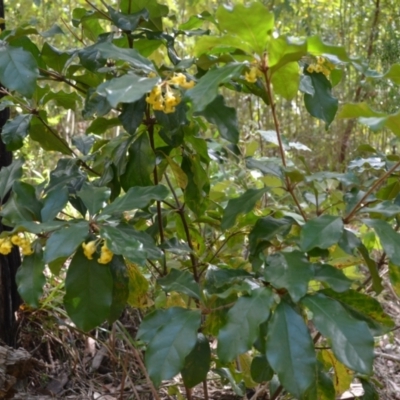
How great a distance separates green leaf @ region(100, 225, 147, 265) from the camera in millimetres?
929

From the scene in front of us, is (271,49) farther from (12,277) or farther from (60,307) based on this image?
(60,307)

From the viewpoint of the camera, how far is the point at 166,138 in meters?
1.22

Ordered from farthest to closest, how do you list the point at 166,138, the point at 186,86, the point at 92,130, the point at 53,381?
the point at 53,381
the point at 92,130
the point at 166,138
the point at 186,86

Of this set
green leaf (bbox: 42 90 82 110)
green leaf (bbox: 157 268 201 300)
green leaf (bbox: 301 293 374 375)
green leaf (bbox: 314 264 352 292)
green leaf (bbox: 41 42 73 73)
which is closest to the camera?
green leaf (bbox: 301 293 374 375)

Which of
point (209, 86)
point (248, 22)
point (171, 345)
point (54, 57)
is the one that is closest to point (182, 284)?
point (171, 345)

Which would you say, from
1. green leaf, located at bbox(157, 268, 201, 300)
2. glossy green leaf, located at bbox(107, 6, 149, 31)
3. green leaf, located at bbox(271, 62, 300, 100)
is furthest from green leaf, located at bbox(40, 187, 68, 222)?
green leaf, located at bbox(271, 62, 300, 100)

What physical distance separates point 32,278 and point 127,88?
415 millimetres

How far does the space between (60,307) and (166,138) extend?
1088 millimetres

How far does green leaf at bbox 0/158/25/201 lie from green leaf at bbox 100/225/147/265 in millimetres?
346

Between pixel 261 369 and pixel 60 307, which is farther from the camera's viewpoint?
pixel 60 307

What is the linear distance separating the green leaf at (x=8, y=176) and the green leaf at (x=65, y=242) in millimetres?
317

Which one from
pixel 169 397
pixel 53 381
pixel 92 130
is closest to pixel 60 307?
pixel 53 381

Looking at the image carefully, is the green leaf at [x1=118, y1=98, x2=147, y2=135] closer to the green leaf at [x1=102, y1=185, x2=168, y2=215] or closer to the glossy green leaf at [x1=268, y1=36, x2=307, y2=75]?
the green leaf at [x1=102, y1=185, x2=168, y2=215]

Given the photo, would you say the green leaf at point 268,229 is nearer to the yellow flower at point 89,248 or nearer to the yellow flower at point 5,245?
the yellow flower at point 89,248
